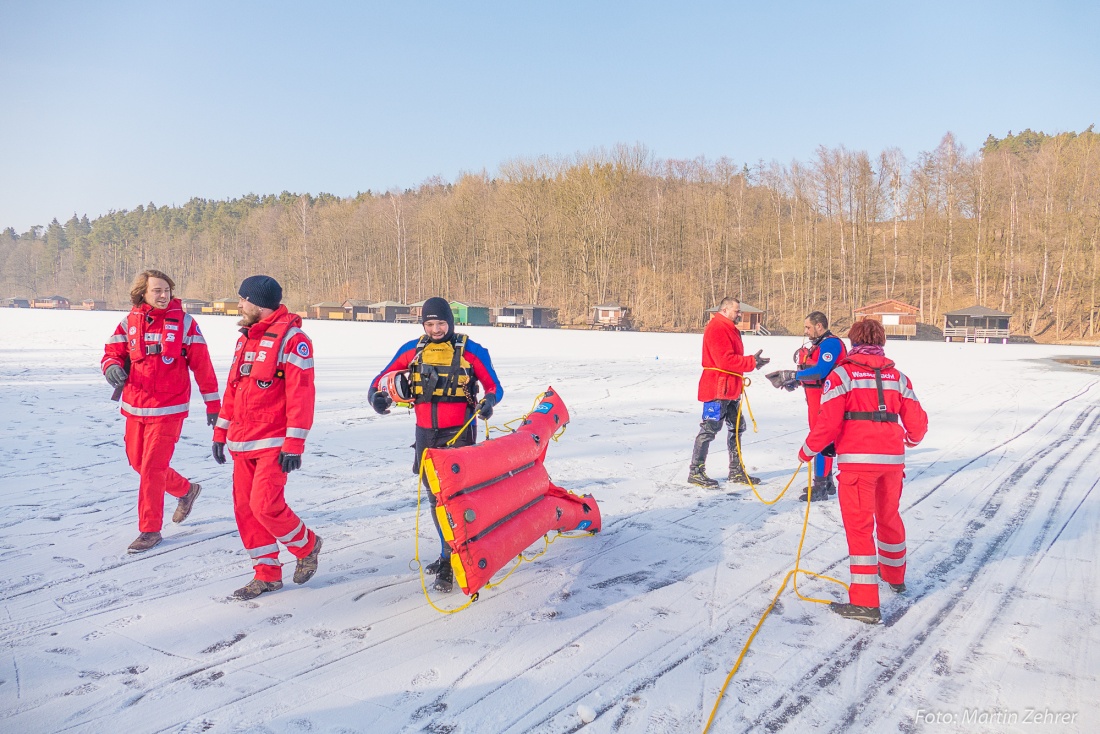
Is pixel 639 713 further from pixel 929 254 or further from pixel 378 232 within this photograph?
pixel 378 232

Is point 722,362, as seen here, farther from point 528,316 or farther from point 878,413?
point 528,316

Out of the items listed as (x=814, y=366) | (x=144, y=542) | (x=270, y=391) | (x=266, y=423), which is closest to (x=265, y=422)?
(x=266, y=423)

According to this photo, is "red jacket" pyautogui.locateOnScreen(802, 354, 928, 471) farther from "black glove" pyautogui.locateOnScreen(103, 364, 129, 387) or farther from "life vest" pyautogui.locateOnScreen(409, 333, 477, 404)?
"black glove" pyautogui.locateOnScreen(103, 364, 129, 387)

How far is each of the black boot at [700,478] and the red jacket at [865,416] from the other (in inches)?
101

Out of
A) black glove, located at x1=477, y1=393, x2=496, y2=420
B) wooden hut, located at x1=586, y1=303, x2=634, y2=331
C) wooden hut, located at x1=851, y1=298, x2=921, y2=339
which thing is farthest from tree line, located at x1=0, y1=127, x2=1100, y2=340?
black glove, located at x1=477, y1=393, x2=496, y2=420

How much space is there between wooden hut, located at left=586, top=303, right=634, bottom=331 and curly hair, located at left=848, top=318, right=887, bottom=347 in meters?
55.5

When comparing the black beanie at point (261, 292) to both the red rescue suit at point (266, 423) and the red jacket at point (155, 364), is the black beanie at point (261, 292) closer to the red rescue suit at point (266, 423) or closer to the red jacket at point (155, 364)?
the red rescue suit at point (266, 423)

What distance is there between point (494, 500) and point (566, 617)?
2.62ft

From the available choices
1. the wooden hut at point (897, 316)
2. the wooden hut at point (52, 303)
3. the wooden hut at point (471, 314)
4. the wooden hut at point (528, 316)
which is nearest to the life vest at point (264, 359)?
the wooden hut at point (897, 316)

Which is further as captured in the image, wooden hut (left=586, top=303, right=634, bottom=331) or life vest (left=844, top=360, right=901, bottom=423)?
wooden hut (left=586, top=303, right=634, bottom=331)

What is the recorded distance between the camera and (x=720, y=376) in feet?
21.8

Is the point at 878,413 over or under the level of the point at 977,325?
over

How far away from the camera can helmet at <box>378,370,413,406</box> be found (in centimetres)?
429

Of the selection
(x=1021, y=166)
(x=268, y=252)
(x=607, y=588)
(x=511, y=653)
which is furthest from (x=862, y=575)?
(x=268, y=252)
